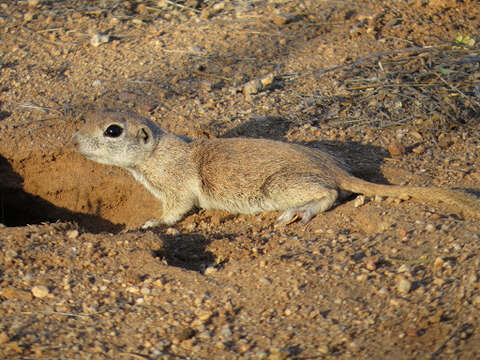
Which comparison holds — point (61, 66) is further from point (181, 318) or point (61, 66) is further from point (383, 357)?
point (383, 357)

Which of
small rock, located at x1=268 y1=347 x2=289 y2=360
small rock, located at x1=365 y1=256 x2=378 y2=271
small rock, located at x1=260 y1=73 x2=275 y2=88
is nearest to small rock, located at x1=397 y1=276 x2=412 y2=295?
small rock, located at x1=365 y1=256 x2=378 y2=271

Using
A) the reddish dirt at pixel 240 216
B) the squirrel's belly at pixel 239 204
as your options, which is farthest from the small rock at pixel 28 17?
the squirrel's belly at pixel 239 204

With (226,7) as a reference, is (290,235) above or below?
below

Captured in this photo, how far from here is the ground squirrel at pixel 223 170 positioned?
17.3 ft

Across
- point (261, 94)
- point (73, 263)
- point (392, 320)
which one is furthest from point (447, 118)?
point (73, 263)

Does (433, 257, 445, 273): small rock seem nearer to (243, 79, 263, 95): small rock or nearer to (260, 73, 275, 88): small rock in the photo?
(243, 79, 263, 95): small rock

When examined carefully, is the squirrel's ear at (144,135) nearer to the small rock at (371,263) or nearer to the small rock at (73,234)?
the small rock at (73,234)

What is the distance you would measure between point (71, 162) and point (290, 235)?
9.72ft

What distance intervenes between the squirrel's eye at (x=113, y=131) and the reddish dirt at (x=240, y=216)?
1.03 metres

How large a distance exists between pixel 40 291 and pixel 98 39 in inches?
184

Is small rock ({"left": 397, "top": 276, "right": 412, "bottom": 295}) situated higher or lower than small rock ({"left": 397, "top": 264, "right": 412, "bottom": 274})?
higher

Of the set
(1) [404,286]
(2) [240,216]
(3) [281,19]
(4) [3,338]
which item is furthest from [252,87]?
(4) [3,338]

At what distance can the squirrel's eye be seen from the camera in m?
5.64

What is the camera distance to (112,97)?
7.09 m
